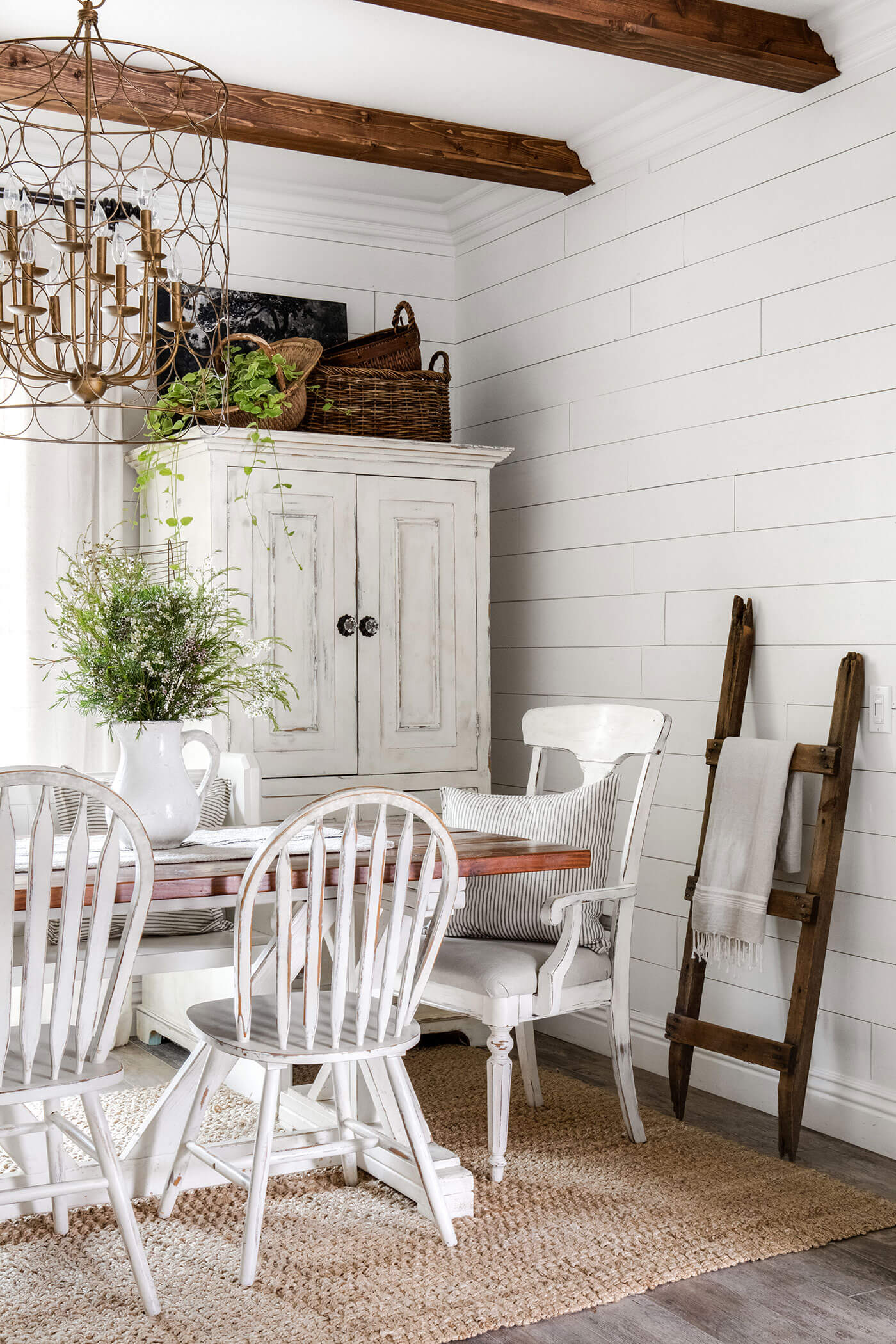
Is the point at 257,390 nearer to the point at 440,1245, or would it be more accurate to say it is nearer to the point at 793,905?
the point at 793,905

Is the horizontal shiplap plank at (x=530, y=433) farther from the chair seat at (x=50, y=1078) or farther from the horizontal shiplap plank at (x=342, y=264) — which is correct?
the chair seat at (x=50, y=1078)

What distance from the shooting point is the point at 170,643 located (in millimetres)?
2789

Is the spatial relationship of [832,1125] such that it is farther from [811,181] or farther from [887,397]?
[811,181]

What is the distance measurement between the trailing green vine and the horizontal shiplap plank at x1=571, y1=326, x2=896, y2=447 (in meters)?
0.95

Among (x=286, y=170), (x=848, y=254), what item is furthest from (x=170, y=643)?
(x=286, y=170)

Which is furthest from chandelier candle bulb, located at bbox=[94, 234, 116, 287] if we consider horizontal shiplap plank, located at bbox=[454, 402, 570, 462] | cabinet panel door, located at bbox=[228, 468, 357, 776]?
horizontal shiplap plank, located at bbox=[454, 402, 570, 462]

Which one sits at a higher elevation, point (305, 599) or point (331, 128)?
point (331, 128)

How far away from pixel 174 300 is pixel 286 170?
86.9 inches

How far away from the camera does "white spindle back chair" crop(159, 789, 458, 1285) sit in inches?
90.8

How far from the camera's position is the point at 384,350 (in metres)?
4.17

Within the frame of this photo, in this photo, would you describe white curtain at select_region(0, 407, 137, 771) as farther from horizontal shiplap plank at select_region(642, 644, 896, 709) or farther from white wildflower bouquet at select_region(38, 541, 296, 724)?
horizontal shiplap plank at select_region(642, 644, 896, 709)

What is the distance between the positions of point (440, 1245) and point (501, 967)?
0.62 metres

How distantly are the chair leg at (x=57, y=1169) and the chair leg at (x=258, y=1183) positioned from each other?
1.27ft

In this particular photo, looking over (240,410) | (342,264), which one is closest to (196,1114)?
(240,410)
